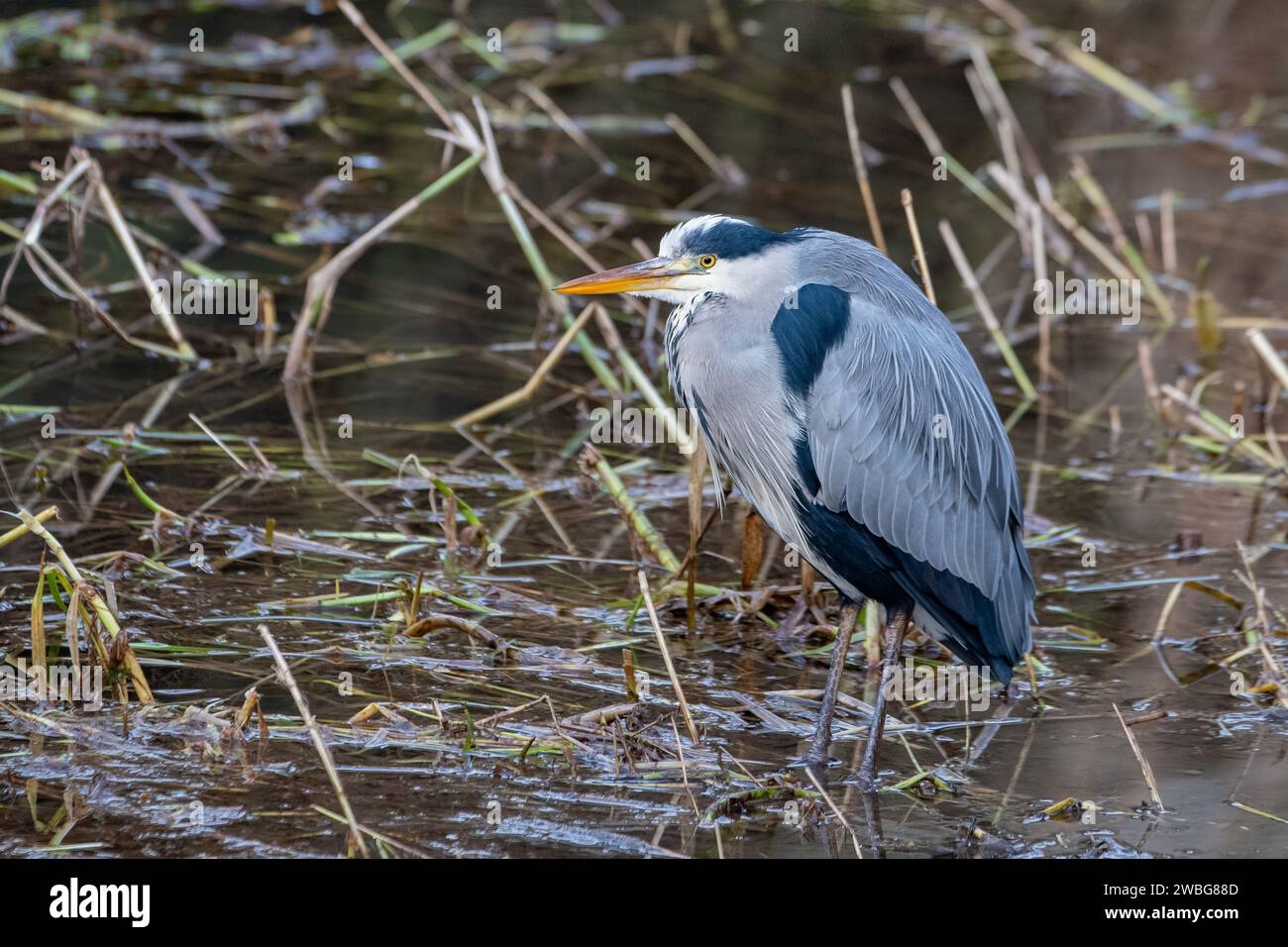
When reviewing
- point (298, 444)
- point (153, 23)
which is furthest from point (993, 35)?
point (298, 444)

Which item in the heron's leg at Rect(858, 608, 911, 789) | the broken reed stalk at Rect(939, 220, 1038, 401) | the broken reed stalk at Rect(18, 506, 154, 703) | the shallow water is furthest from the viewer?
the broken reed stalk at Rect(939, 220, 1038, 401)

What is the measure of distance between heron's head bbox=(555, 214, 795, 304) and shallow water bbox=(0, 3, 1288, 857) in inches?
45.2

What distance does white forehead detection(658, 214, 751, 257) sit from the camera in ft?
16.4

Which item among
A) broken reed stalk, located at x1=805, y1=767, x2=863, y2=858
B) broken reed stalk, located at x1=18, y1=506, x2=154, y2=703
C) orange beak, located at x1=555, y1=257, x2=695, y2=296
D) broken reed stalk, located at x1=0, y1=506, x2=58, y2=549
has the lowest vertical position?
broken reed stalk, located at x1=805, y1=767, x2=863, y2=858

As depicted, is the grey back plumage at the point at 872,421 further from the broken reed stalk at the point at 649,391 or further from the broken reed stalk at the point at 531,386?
the broken reed stalk at the point at 531,386

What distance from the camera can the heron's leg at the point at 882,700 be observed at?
4.78m

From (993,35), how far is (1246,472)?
779 centimetres

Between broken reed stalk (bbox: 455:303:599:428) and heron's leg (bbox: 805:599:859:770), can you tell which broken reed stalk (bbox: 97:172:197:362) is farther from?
heron's leg (bbox: 805:599:859:770)

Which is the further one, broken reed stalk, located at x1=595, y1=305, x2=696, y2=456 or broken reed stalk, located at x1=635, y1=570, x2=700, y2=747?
broken reed stalk, located at x1=595, y1=305, x2=696, y2=456

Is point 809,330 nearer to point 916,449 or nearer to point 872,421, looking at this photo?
point 872,421

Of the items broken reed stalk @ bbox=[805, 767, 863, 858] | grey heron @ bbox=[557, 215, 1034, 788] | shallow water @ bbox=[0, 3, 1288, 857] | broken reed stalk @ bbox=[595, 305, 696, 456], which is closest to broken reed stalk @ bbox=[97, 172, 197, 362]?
shallow water @ bbox=[0, 3, 1288, 857]
